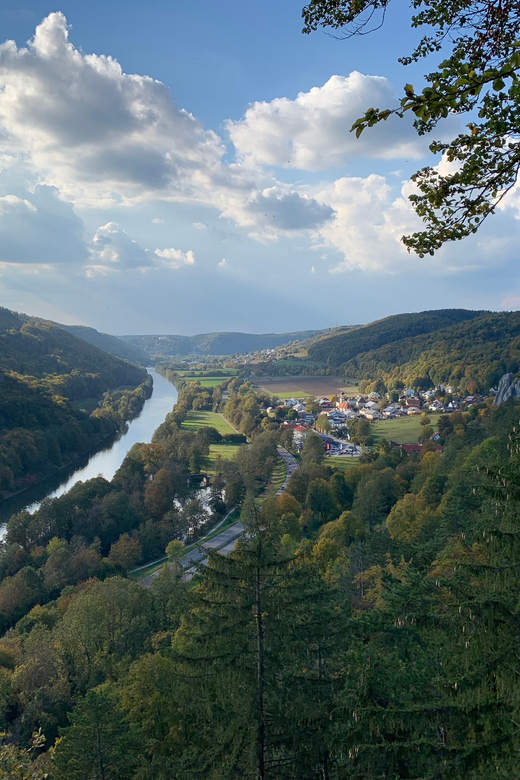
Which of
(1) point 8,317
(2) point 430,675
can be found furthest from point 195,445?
(1) point 8,317

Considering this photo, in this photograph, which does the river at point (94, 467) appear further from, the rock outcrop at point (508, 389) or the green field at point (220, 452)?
the rock outcrop at point (508, 389)

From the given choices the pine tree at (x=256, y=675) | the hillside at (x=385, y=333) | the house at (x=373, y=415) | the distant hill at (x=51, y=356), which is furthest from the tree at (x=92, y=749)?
the hillside at (x=385, y=333)

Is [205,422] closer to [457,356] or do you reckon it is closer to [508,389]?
[508,389]

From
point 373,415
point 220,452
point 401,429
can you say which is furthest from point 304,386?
point 220,452

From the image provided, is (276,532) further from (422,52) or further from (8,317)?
(8,317)

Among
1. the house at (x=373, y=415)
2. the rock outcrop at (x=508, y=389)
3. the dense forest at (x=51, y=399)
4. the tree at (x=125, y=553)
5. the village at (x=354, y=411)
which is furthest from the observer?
the house at (x=373, y=415)

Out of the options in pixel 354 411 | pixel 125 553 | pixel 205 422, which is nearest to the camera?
pixel 125 553
